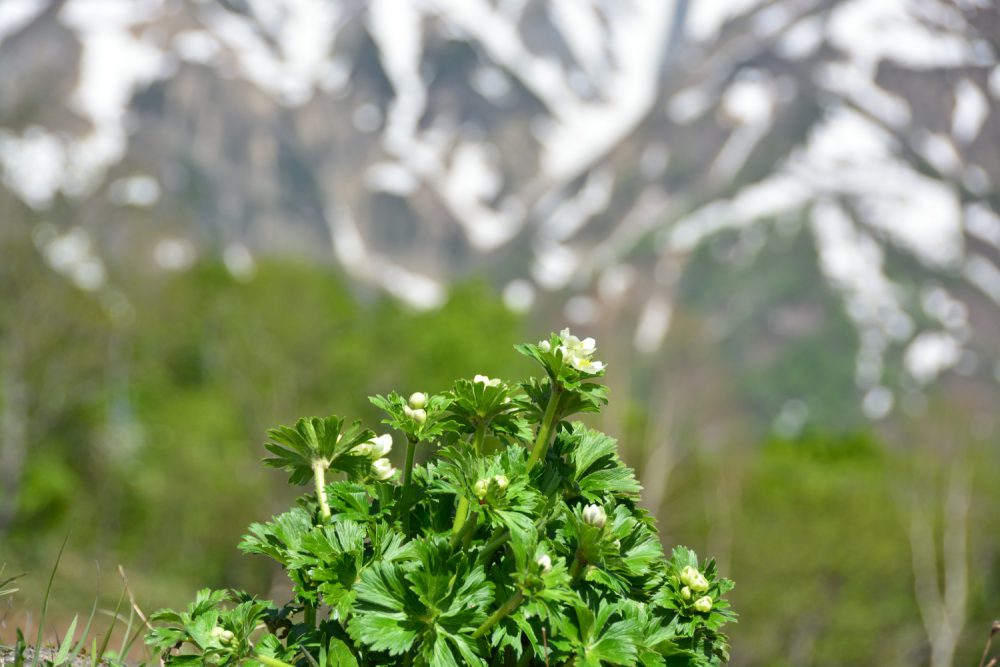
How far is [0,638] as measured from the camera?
2938 mm

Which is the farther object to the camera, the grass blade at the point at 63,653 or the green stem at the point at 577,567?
the grass blade at the point at 63,653

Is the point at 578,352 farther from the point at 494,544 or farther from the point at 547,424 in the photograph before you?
the point at 494,544

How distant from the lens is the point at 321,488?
2252mm

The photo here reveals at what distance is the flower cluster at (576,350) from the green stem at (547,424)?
0.07 m

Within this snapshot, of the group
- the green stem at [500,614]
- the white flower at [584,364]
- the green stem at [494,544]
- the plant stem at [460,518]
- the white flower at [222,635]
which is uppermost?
the white flower at [584,364]

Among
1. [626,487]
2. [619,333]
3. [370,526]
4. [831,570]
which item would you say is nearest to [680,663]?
[626,487]

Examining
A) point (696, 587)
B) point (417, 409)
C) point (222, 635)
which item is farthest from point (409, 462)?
point (696, 587)

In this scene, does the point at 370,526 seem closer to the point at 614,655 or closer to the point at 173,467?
the point at 614,655

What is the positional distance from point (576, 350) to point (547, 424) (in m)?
→ 0.20

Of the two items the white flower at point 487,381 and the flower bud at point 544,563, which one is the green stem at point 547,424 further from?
the flower bud at point 544,563

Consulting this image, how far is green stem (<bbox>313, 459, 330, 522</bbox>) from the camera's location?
223 centimetres

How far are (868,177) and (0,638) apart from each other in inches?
8088

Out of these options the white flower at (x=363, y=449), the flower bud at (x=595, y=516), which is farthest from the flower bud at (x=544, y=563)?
the white flower at (x=363, y=449)

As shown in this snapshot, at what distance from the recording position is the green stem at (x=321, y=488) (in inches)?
87.8
